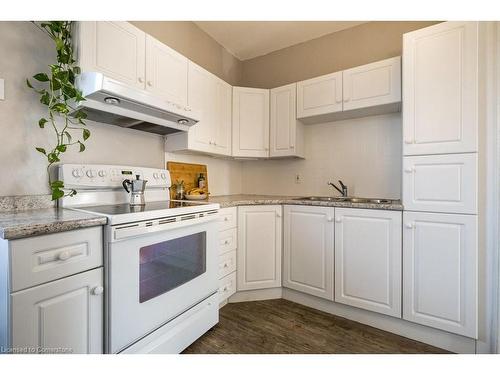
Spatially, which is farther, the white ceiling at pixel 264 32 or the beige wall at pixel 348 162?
the white ceiling at pixel 264 32

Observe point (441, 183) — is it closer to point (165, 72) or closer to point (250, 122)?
point (250, 122)

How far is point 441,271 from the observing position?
1.56 meters

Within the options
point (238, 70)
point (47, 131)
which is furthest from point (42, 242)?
point (238, 70)

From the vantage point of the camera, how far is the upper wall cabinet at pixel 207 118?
79.6 inches

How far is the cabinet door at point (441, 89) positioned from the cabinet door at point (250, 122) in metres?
1.27

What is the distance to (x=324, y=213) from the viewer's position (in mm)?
1961

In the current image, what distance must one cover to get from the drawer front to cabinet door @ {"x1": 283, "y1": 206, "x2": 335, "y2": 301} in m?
1.48

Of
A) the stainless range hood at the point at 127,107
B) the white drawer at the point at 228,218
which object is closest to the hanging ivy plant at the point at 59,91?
the stainless range hood at the point at 127,107

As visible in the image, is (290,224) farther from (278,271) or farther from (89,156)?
(89,156)

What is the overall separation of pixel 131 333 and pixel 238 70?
293cm

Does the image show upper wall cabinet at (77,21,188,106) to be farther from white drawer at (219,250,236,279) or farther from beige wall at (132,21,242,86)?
white drawer at (219,250,236,279)

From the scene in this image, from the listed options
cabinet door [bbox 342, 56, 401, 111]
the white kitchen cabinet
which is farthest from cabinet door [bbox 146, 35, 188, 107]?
cabinet door [bbox 342, 56, 401, 111]

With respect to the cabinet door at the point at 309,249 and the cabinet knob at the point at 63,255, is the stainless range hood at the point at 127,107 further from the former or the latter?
the cabinet door at the point at 309,249

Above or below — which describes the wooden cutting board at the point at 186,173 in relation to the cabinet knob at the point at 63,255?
above
